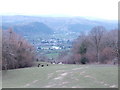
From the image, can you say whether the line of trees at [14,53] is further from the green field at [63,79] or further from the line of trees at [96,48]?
the line of trees at [96,48]

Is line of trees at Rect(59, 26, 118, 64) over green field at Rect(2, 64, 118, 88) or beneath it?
over

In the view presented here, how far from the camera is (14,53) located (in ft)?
153

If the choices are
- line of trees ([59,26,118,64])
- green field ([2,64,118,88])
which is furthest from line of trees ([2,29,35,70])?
line of trees ([59,26,118,64])

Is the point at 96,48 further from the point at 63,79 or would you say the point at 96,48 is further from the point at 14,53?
the point at 63,79

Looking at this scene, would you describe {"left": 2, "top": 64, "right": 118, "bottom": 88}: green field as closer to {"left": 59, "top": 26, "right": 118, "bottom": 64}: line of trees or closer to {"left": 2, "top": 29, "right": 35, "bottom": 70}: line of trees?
{"left": 2, "top": 29, "right": 35, "bottom": 70}: line of trees

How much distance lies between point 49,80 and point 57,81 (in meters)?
1.53

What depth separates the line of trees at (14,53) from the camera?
4319 cm

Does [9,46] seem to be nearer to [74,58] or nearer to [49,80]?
[49,80]

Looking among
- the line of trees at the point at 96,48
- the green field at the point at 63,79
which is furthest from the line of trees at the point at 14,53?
the line of trees at the point at 96,48

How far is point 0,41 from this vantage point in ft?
139

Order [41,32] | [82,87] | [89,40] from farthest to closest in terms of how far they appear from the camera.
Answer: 1. [41,32]
2. [89,40]
3. [82,87]

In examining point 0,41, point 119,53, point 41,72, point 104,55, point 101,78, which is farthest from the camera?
point 104,55

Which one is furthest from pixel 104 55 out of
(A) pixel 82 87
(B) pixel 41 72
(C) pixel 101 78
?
(A) pixel 82 87

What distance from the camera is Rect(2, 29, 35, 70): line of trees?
1700 inches
